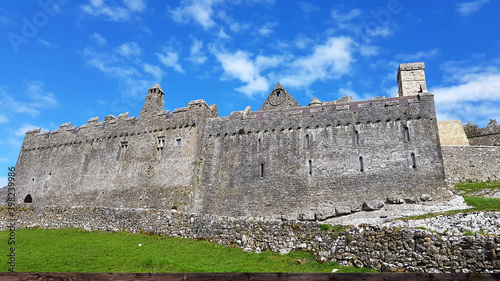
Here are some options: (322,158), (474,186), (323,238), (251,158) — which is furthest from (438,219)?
(251,158)

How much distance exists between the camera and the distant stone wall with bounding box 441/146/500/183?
29.9 metres

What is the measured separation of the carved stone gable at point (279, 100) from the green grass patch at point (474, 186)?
19391mm

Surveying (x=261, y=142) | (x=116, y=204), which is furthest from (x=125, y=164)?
(x=261, y=142)

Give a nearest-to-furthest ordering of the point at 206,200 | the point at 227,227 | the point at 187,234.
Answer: the point at 227,227 → the point at 187,234 → the point at 206,200

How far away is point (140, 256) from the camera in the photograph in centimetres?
1884

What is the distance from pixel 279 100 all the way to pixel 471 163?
2090 centimetres

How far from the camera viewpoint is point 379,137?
31.3m

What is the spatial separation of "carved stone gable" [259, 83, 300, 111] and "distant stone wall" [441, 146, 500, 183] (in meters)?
17.4

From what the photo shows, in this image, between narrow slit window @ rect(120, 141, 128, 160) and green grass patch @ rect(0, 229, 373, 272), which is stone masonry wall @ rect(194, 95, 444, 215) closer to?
narrow slit window @ rect(120, 141, 128, 160)

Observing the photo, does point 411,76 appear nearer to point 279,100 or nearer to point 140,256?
point 279,100

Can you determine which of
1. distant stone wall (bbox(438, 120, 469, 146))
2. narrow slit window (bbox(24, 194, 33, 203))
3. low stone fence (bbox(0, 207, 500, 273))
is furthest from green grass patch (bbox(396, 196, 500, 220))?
narrow slit window (bbox(24, 194, 33, 203))

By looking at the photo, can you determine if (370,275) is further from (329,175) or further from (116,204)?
(116,204)

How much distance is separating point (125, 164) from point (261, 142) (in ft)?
48.5

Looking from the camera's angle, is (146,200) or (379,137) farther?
(146,200)
